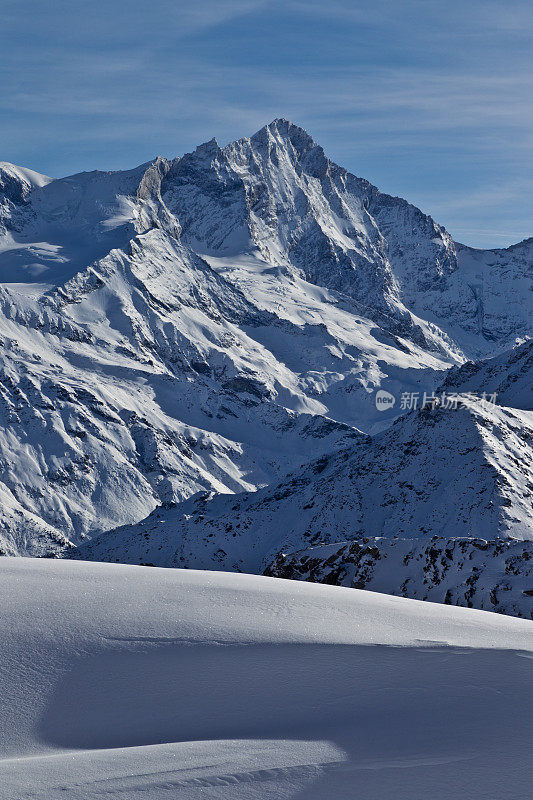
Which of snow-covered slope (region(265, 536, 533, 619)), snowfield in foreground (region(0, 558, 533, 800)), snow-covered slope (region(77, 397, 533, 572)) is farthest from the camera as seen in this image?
snow-covered slope (region(77, 397, 533, 572))

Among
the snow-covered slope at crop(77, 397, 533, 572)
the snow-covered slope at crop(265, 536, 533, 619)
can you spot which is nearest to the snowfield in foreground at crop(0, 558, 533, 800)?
the snow-covered slope at crop(265, 536, 533, 619)

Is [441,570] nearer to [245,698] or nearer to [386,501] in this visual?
[245,698]

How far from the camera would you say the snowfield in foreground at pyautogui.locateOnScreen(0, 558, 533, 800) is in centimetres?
998

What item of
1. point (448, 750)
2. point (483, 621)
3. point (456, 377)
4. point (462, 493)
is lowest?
point (448, 750)

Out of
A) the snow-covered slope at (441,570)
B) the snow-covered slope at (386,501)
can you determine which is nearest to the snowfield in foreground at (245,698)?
the snow-covered slope at (441,570)

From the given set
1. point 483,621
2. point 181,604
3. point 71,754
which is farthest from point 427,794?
point 483,621

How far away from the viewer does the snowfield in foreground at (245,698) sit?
998cm

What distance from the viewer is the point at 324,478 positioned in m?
94.5

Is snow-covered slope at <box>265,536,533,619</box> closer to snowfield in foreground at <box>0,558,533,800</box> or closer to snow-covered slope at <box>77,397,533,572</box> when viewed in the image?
snowfield in foreground at <box>0,558,533,800</box>

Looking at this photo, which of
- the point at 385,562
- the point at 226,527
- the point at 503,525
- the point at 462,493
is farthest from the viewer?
→ the point at 226,527

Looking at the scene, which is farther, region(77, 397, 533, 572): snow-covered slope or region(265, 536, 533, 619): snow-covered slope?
region(77, 397, 533, 572): snow-covered slope

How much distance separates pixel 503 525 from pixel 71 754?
64.0 m

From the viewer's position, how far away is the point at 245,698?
11945 mm

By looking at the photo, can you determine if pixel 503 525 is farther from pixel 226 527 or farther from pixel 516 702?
pixel 516 702
